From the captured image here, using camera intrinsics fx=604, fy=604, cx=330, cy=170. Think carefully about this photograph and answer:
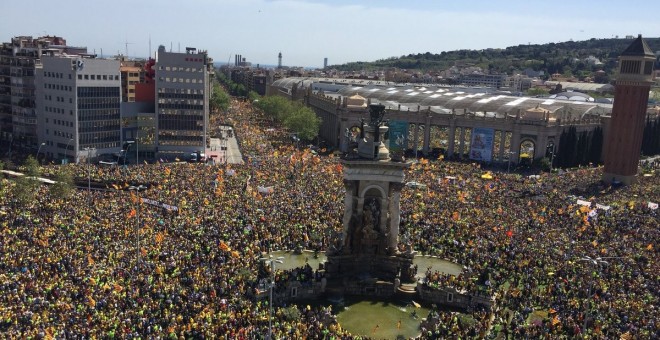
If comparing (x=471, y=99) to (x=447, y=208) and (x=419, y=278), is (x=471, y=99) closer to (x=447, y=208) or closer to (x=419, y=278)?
(x=447, y=208)

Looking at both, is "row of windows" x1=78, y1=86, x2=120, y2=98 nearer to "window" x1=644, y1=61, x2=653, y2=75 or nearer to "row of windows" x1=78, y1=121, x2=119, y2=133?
"row of windows" x1=78, y1=121, x2=119, y2=133

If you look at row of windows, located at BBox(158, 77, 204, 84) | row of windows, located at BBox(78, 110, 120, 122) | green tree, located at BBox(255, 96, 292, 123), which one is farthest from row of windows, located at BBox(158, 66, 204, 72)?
green tree, located at BBox(255, 96, 292, 123)

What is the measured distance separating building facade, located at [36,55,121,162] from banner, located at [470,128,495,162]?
62.0 metres

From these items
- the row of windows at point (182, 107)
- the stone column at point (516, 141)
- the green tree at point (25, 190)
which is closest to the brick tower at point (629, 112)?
the stone column at point (516, 141)

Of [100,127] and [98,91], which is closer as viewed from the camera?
[98,91]

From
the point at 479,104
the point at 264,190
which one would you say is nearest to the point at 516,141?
the point at 479,104

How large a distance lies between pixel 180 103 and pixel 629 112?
73.6 meters

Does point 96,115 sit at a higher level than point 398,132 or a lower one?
higher

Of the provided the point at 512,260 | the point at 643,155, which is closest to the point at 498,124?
the point at 643,155

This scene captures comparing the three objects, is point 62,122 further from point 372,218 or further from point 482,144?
point 372,218

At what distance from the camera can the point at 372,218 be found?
4625 cm

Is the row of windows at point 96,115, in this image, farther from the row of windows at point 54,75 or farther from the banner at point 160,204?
the banner at point 160,204

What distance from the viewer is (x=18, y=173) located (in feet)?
262

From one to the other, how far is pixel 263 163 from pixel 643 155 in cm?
8231
